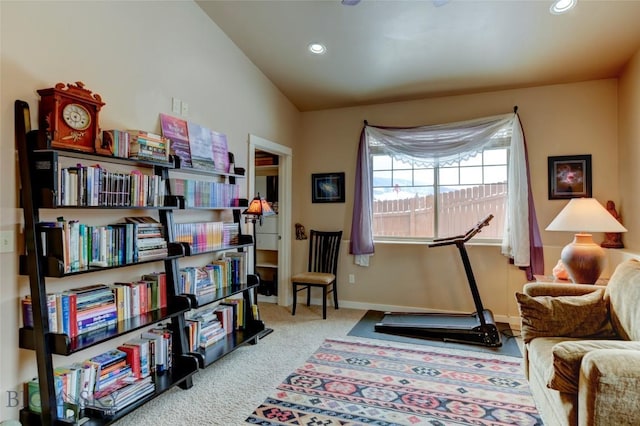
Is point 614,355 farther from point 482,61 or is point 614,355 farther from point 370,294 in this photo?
point 370,294

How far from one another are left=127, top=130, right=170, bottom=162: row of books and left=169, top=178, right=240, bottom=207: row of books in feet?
0.89

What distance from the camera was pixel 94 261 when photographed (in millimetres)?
2191

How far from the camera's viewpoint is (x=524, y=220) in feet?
12.9

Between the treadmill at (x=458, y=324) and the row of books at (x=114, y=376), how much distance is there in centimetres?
215

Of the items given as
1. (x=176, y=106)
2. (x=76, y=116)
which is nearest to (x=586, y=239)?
(x=176, y=106)

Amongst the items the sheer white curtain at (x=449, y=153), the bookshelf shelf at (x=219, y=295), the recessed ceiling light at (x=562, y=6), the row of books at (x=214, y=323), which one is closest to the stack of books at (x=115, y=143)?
the bookshelf shelf at (x=219, y=295)

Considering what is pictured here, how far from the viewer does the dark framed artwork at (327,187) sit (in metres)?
4.89

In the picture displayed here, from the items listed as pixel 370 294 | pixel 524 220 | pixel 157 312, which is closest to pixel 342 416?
pixel 157 312

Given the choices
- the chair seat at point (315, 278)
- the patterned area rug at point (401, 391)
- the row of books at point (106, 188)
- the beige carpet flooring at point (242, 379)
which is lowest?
the patterned area rug at point (401, 391)

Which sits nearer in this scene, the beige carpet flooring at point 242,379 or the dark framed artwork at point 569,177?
the beige carpet flooring at point 242,379

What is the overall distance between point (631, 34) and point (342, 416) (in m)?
3.79

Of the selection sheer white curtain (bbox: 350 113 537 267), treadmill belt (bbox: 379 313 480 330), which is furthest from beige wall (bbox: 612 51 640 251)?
treadmill belt (bbox: 379 313 480 330)

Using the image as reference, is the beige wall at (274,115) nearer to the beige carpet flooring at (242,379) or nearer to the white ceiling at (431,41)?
the white ceiling at (431,41)

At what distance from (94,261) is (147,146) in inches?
32.6
